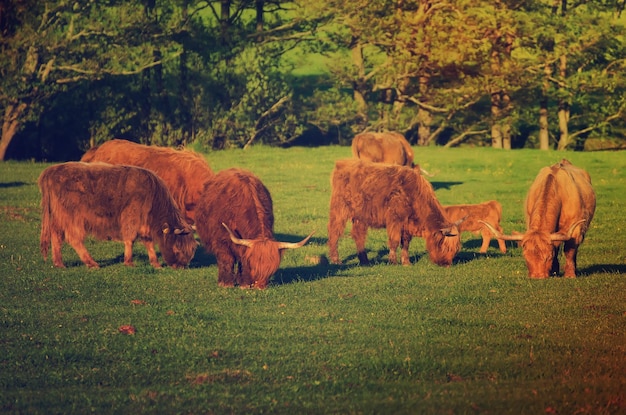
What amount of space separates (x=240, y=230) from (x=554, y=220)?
17.0ft

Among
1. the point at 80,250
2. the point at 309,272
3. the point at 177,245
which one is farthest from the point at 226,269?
the point at 80,250

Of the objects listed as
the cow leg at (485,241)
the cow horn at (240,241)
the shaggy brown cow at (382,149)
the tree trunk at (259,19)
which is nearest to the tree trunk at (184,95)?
the tree trunk at (259,19)

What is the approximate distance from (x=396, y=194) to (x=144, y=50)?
2423 cm

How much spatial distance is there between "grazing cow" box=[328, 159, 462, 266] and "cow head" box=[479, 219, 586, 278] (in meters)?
1.64

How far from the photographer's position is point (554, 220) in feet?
51.0

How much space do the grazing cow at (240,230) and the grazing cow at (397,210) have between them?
2.48 m

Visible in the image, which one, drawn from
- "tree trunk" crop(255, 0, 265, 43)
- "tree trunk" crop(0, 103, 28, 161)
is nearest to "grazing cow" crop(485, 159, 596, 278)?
"tree trunk" crop(0, 103, 28, 161)

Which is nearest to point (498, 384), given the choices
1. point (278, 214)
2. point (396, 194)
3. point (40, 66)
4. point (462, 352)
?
A: point (462, 352)

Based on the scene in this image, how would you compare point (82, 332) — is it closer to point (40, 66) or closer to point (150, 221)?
point (150, 221)

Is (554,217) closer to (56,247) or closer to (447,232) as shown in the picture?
(447,232)

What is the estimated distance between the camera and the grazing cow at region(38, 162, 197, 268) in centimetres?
1599

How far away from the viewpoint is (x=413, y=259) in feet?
58.6

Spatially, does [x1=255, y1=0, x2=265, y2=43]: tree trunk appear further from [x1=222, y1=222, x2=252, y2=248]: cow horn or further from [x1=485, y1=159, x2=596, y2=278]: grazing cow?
[x1=222, y1=222, x2=252, y2=248]: cow horn

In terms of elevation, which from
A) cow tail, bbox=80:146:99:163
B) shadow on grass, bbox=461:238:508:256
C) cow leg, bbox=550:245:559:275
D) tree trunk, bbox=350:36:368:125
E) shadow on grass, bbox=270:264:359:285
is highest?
tree trunk, bbox=350:36:368:125
